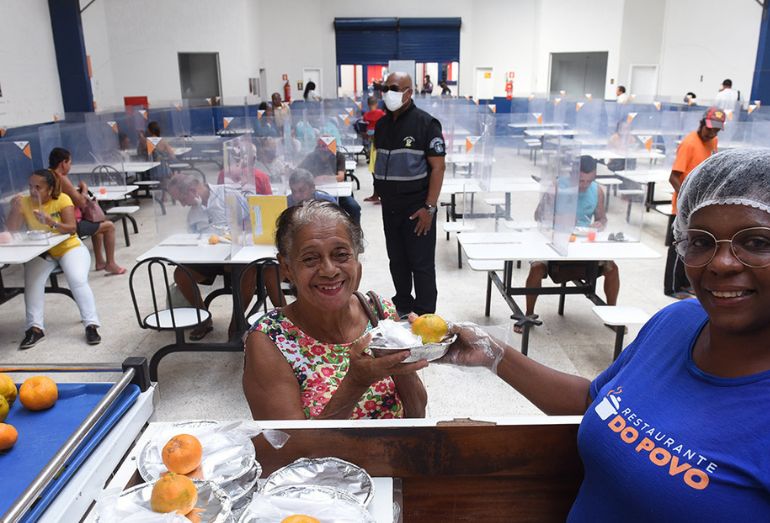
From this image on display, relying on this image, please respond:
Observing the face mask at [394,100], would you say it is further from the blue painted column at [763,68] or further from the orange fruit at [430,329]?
the blue painted column at [763,68]

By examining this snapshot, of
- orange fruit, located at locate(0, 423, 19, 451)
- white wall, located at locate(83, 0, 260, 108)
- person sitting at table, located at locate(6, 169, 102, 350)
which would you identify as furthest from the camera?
white wall, located at locate(83, 0, 260, 108)

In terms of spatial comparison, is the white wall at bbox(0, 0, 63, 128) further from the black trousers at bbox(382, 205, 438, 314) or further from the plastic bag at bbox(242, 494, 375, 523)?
the plastic bag at bbox(242, 494, 375, 523)

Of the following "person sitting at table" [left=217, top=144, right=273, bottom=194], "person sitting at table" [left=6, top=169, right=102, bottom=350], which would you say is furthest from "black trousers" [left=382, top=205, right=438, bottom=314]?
"person sitting at table" [left=6, top=169, right=102, bottom=350]

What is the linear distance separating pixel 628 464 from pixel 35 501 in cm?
108

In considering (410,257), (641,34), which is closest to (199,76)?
(641,34)

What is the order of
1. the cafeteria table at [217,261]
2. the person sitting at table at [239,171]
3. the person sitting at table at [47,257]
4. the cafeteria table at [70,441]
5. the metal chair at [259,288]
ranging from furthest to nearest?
the person sitting at table at [239,171], the person sitting at table at [47,257], the metal chair at [259,288], the cafeteria table at [217,261], the cafeteria table at [70,441]

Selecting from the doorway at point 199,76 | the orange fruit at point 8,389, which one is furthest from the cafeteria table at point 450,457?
the doorway at point 199,76

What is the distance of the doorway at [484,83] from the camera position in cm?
2017

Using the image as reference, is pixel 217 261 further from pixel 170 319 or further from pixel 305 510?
pixel 305 510

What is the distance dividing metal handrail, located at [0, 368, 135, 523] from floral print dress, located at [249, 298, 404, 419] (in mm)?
404

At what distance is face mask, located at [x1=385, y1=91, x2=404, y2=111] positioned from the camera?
4434mm

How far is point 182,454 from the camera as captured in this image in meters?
1.13

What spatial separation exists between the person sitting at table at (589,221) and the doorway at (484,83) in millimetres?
16339

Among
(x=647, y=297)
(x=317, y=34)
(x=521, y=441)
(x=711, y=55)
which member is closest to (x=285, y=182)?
(x=647, y=297)
